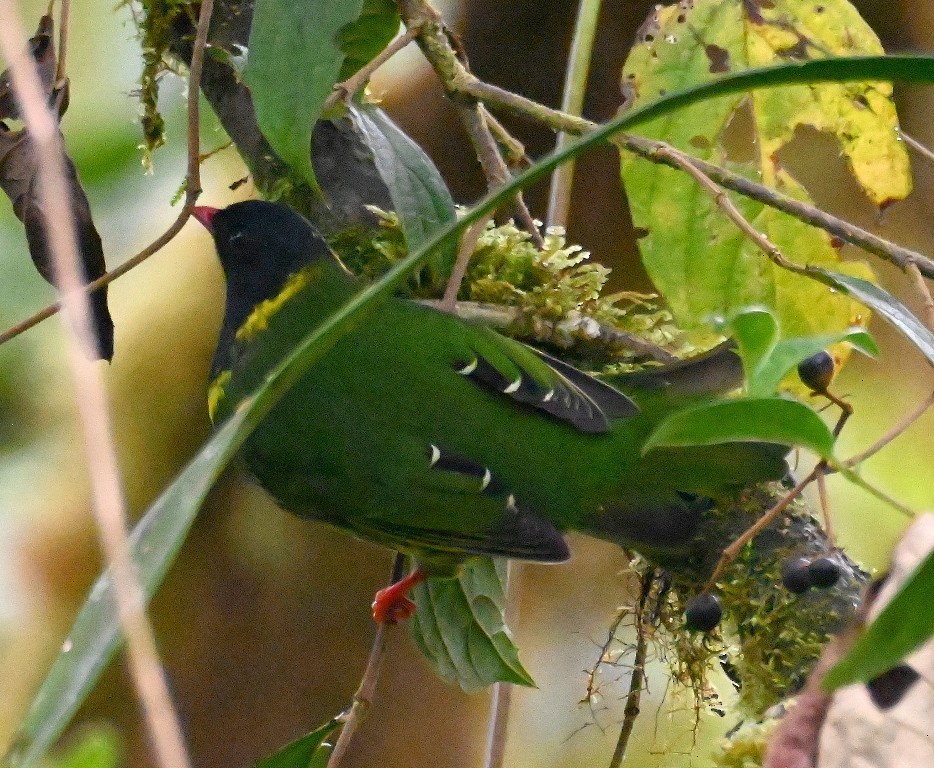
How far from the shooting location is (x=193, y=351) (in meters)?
3.59

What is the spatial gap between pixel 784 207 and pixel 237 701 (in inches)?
118

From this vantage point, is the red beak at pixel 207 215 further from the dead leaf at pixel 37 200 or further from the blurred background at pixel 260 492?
the blurred background at pixel 260 492

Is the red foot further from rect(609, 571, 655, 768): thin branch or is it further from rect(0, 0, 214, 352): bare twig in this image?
rect(0, 0, 214, 352): bare twig

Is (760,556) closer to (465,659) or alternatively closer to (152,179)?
(465,659)

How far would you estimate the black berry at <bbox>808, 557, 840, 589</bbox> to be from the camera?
1401 mm

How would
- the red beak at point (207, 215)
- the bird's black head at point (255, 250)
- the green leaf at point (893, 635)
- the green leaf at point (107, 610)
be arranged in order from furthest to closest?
the red beak at point (207, 215) → the bird's black head at point (255, 250) → the green leaf at point (107, 610) → the green leaf at point (893, 635)

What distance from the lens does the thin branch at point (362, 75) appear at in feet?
5.56

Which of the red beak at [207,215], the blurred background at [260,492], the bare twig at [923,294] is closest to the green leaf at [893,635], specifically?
the bare twig at [923,294]

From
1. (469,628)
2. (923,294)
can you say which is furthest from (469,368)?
(923,294)

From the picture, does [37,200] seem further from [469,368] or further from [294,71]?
[469,368]

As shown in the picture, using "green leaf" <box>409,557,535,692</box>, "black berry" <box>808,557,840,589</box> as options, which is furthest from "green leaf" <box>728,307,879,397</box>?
"green leaf" <box>409,557,535,692</box>

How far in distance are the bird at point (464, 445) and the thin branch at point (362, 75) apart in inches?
14.1

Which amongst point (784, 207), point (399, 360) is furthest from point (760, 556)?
point (399, 360)

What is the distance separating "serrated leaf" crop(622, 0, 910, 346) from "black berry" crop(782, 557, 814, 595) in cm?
58
